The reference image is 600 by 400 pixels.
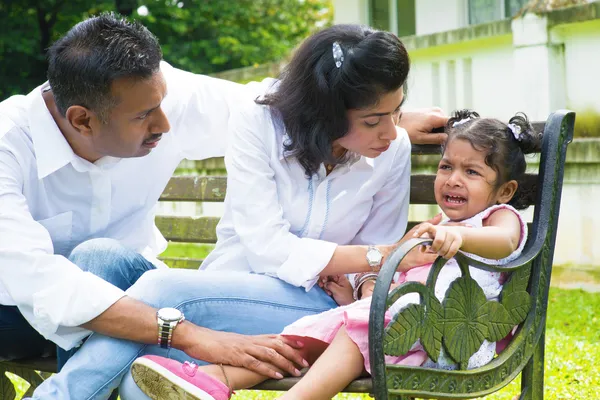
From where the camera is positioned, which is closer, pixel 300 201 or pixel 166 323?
pixel 166 323

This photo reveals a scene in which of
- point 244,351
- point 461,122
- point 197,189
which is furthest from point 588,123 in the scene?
point 244,351

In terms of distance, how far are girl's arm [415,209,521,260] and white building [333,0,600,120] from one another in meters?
4.24

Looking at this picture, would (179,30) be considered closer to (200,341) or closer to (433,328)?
(200,341)

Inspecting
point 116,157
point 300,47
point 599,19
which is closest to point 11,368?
point 116,157

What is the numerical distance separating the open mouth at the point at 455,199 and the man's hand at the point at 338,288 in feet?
1.42

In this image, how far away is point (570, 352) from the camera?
17.0 ft

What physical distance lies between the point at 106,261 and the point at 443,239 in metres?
1.12

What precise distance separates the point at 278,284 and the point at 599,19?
5191mm

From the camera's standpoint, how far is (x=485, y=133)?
3059 mm

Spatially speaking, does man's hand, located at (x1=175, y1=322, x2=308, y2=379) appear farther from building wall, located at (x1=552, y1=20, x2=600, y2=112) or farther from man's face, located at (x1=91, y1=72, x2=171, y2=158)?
Answer: building wall, located at (x1=552, y1=20, x2=600, y2=112)

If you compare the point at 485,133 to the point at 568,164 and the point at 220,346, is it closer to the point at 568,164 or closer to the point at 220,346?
the point at 220,346

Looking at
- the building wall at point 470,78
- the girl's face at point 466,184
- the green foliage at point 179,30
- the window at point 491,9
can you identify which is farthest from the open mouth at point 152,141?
the green foliage at point 179,30

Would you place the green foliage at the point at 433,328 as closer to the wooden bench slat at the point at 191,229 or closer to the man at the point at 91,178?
the man at the point at 91,178

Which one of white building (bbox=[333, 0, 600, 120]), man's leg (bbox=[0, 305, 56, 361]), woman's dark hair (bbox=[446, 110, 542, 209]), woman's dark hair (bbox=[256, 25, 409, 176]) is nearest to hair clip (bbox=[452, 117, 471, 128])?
woman's dark hair (bbox=[446, 110, 542, 209])
